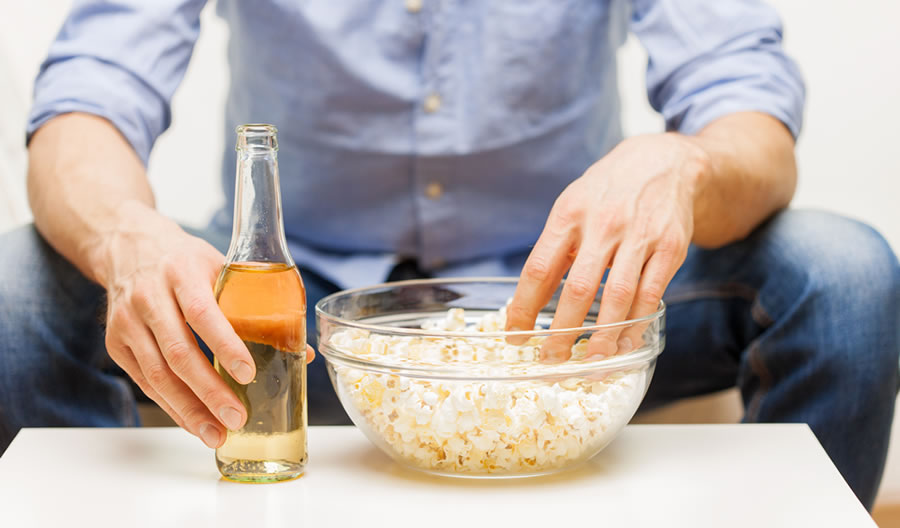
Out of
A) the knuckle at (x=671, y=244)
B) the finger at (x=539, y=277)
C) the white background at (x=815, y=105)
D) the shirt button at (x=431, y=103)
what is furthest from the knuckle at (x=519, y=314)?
the white background at (x=815, y=105)

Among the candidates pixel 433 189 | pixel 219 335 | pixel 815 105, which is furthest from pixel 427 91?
pixel 815 105

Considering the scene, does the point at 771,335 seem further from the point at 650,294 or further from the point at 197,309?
the point at 197,309

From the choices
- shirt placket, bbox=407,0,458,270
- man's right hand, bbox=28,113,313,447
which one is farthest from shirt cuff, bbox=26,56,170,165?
shirt placket, bbox=407,0,458,270

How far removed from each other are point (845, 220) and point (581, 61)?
1.41 feet

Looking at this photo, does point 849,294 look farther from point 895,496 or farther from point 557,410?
point 557,410

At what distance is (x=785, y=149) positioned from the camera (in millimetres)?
1119

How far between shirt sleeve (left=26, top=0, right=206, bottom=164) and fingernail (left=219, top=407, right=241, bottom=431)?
1.89ft

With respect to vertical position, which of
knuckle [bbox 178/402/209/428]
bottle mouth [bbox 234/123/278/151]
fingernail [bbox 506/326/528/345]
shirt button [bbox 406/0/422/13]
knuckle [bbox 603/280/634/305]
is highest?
shirt button [bbox 406/0/422/13]

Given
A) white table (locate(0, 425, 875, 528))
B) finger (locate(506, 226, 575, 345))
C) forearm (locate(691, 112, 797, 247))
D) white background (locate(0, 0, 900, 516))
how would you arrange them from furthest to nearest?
white background (locate(0, 0, 900, 516)), forearm (locate(691, 112, 797, 247)), finger (locate(506, 226, 575, 345)), white table (locate(0, 425, 875, 528))

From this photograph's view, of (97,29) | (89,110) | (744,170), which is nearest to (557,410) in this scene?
(744,170)

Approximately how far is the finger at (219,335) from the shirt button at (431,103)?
2.17 ft

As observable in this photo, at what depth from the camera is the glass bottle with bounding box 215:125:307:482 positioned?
Result: 26.1 inches

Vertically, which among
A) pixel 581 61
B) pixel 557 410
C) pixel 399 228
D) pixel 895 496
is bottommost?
pixel 895 496

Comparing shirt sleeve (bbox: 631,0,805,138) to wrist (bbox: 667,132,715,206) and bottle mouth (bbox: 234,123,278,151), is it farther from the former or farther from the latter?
bottle mouth (bbox: 234,123,278,151)
